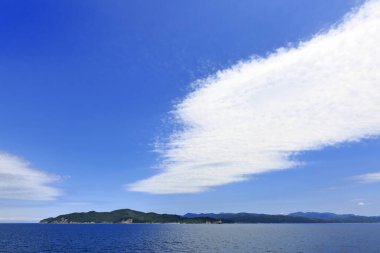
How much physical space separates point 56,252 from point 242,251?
62.8 metres

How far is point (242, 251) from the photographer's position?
112m

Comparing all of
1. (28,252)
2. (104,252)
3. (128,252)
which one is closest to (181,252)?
(128,252)

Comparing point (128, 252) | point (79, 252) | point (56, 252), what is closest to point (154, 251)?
point (128, 252)

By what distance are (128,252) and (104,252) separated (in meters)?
8.19

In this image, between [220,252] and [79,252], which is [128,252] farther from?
[220,252]

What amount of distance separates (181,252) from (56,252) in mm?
42160

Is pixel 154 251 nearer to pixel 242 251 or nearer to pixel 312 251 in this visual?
pixel 242 251

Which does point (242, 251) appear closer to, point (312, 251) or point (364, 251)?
point (312, 251)

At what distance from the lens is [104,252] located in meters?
113

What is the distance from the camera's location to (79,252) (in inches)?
4446

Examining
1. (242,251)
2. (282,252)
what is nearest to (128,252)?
(242,251)

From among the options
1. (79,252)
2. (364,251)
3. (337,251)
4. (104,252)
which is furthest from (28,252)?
(364,251)

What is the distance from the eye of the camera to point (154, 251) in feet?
378

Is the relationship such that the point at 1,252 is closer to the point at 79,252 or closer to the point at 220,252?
the point at 79,252
